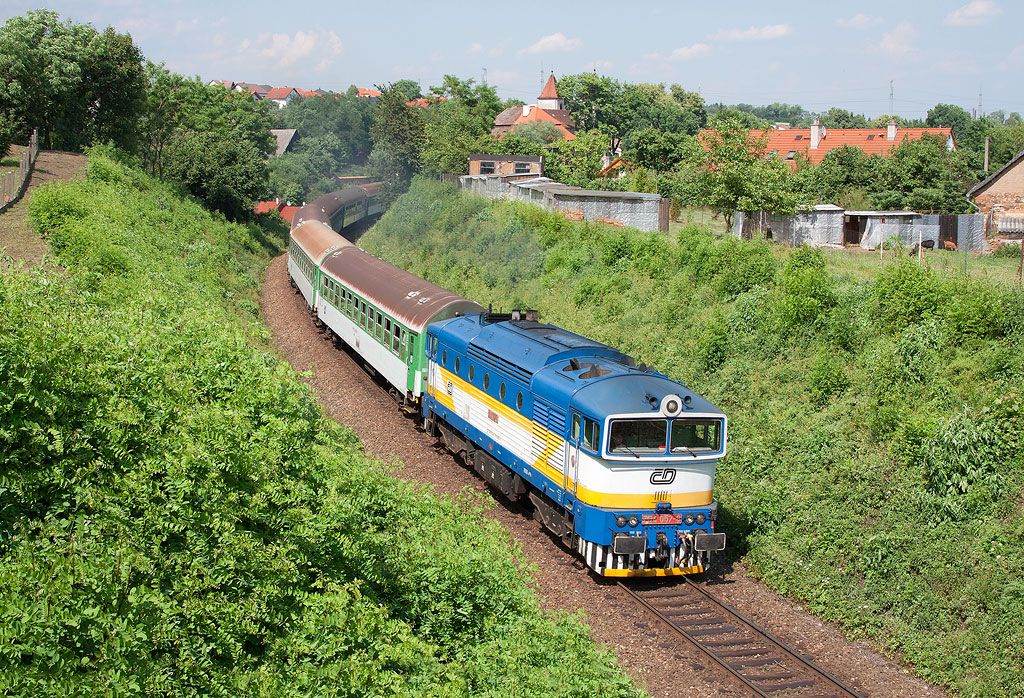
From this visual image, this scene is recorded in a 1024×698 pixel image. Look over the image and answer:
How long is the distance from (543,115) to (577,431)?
351 feet

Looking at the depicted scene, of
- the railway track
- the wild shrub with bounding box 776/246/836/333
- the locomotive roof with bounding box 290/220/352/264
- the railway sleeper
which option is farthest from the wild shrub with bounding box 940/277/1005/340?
the locomotive roof with bounding box 290/220/352/264

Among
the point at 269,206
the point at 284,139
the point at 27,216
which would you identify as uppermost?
the point at 284,139

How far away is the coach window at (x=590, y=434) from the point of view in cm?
1498

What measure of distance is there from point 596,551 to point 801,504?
4.23 m

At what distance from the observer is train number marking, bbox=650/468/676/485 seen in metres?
15.2

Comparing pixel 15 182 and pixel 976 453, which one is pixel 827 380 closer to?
pixel 976 453

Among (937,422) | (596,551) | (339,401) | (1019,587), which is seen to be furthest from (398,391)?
(1019,587)

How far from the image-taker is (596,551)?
15.5 metres

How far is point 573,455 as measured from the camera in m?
15.6

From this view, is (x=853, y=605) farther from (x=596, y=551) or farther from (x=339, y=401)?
(x=339, y=401)

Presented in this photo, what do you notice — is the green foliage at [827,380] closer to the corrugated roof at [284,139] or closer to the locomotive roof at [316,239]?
the locomotive roof at [316,239]

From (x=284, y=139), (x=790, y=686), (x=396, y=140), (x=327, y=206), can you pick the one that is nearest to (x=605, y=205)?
(x=327, y=206)

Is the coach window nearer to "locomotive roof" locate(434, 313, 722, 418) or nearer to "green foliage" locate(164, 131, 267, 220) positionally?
"locomotive roof" locate(434, 313, 722, 418)

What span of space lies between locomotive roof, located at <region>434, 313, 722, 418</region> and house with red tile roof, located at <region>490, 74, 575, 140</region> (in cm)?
6819
